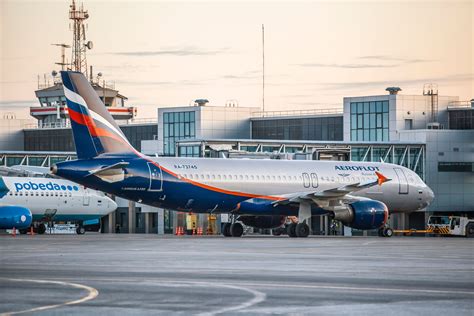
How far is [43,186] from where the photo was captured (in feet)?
239

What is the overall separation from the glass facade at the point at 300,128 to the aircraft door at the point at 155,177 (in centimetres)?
5946

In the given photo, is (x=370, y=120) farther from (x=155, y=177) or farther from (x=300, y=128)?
(x=155, y=177)

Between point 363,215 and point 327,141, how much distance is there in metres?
34.9

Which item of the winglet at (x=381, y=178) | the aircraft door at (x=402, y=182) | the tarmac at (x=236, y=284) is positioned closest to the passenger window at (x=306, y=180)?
the winglet at (x=381, y=178)

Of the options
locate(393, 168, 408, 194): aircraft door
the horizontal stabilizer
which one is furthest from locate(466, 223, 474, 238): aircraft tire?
the horizontal stabilizer

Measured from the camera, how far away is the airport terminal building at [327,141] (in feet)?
277

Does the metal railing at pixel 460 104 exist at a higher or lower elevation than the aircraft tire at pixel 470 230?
higher

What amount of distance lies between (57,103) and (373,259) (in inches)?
5213

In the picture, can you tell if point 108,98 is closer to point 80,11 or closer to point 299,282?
point 80,11

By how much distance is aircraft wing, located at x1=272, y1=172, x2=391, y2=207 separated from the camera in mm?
56188

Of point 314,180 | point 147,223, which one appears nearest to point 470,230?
point 314,180

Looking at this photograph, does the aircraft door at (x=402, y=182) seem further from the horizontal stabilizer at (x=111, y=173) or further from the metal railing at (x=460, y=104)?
the metal railing at (x=460, y=104)

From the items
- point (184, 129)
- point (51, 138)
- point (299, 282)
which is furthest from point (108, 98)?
point (299, 282)

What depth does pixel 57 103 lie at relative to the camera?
160625mm
